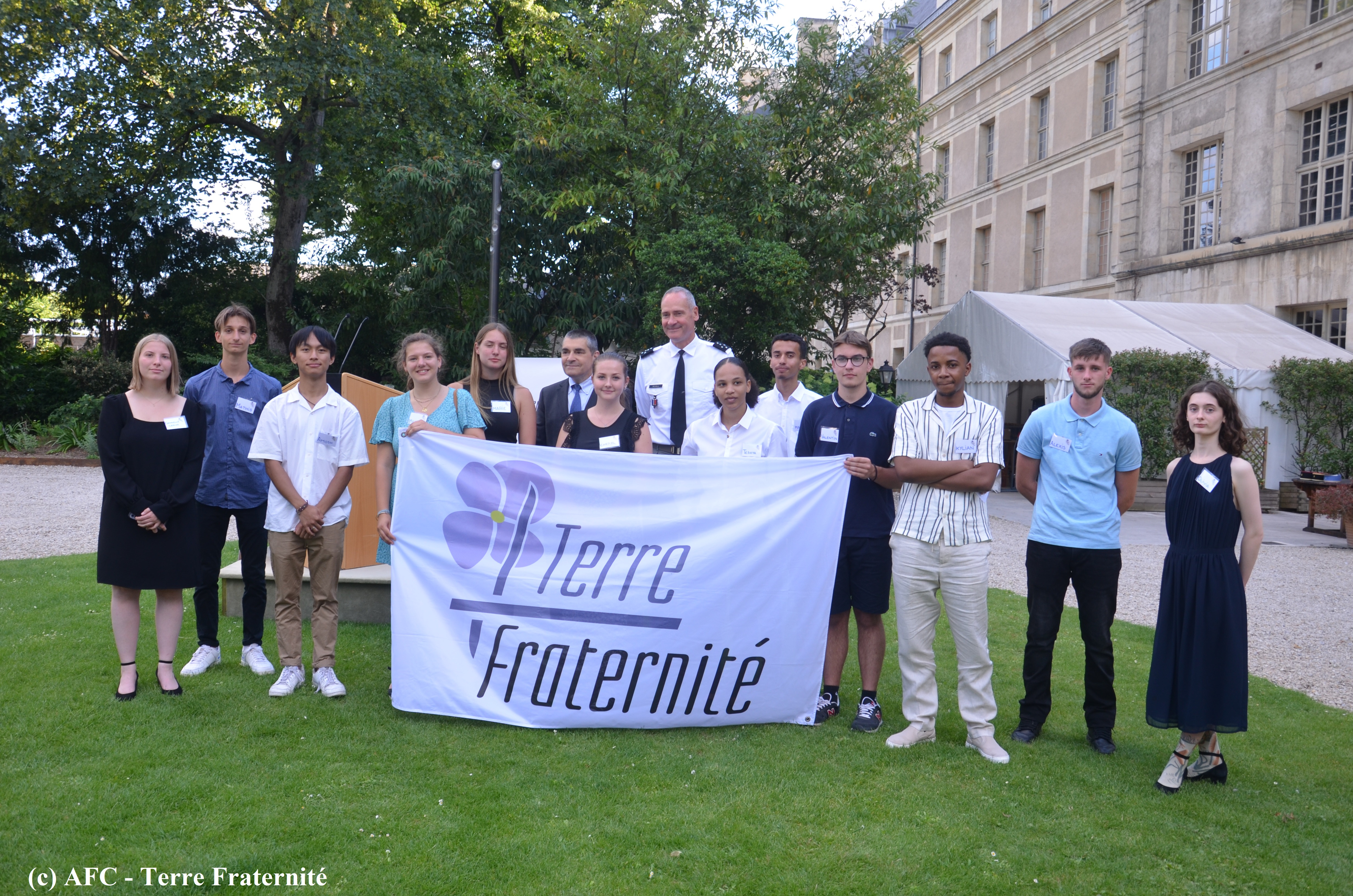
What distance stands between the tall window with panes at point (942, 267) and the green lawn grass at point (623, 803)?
35.6 meters

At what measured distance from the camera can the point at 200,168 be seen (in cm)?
2191

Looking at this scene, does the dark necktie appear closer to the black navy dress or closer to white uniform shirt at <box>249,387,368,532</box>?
white uniform shirt at <box>249,387,368,532</box>

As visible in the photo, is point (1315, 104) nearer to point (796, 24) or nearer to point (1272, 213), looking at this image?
point (1272, 213)

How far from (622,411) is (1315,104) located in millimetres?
23895

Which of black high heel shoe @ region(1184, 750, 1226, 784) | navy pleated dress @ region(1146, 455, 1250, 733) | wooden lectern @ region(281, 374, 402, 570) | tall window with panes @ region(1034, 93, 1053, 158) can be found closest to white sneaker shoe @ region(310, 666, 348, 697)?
wooden lectern @ region(281, 374, 402, 570)

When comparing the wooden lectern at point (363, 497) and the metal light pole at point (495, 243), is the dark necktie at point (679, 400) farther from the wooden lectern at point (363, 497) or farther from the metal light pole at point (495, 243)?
Answer: the metal light pole at point (495, 243)

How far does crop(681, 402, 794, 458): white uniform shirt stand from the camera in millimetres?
4957

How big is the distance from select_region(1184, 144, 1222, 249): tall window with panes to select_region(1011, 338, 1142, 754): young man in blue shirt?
945 inches

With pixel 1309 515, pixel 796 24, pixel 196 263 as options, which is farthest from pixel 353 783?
pixel 196 263

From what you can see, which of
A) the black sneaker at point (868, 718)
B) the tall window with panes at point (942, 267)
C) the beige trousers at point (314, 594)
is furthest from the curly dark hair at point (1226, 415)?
the tall window with panes at point (942, 267)

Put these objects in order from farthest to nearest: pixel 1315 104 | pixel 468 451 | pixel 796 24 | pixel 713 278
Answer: pixel 1315 104 < pixel 796 24 < pixel 713 278 < pixel 468 451

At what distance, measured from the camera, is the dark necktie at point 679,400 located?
18.6 feet

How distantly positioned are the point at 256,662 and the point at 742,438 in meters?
3.07

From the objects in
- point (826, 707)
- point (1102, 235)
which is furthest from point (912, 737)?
point (1102, 235)
